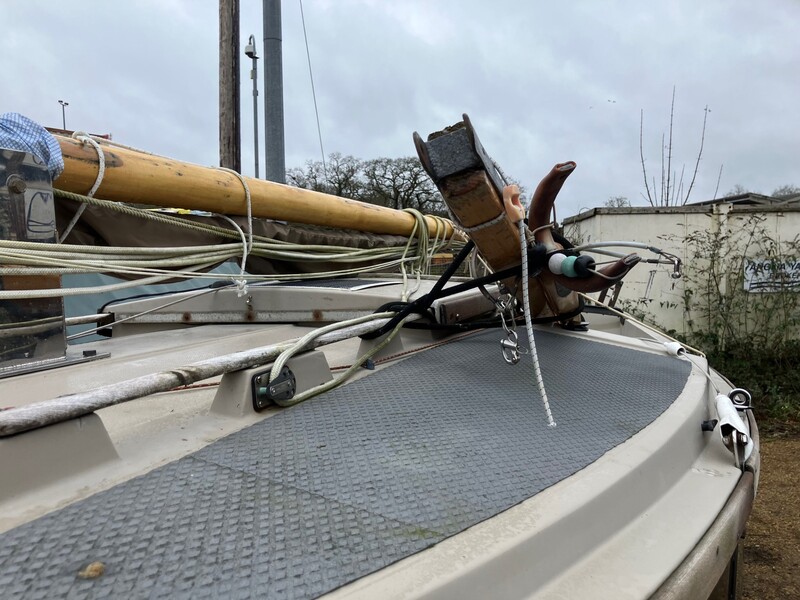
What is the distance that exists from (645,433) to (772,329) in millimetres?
6552

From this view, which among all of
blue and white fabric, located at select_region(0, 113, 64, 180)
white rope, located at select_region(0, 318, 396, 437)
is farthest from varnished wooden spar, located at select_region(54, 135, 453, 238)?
white rope, located at select_region(0, 318, 396, 437)

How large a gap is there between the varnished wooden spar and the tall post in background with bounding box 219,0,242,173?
3.86 meters

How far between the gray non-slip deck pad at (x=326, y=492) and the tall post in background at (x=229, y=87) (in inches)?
217

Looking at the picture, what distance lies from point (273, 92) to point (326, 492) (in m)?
5.84

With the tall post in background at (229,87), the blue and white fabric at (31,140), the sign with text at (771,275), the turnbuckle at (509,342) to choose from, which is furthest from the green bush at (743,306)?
the blue and white fabric at (31,140)

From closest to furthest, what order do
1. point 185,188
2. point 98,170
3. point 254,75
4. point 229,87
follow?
point 98,170 < point 185,188 < point 229,87 < point 254,75

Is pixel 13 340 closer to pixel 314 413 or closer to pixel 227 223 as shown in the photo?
pixel 314 413

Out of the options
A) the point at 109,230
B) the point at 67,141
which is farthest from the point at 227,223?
the point at 67,141

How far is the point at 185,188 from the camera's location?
2.32m

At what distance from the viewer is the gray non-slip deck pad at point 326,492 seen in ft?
2.71

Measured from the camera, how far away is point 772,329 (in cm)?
674

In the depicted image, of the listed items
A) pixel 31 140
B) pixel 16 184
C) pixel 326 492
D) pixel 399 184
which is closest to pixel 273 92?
pixel 31 140

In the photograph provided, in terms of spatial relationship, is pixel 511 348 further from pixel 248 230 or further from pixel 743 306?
pixel 743 306

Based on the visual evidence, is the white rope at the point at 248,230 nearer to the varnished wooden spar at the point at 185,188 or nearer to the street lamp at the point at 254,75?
the varnished wooden spar at the point at 185,188
